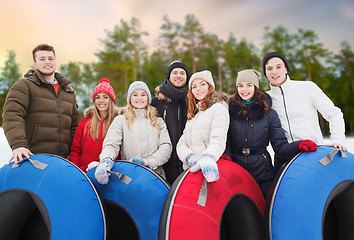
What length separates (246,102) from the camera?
2.53 metres

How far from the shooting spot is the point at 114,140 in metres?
2.59

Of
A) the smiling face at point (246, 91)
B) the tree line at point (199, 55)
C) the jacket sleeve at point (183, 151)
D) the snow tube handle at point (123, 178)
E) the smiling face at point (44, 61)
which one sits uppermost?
the tree line at point (199, 55)

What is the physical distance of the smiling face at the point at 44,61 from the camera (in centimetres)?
295

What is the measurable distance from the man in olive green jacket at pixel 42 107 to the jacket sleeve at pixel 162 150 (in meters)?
1.13

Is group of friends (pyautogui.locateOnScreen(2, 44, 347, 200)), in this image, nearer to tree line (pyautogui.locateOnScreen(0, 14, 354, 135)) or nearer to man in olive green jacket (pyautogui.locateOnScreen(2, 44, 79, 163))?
man in olive green jacket (pyautogui.locateOnScreen(2, 44, 79, 163))

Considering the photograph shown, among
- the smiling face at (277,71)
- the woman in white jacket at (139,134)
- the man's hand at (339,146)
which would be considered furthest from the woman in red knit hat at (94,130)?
the man's hand at (339,146)

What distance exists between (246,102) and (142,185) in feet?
4.12

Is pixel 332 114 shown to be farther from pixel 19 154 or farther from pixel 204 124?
pixel 19 154

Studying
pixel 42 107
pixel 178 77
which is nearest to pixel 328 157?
pixel 178 77

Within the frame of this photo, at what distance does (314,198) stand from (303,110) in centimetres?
107

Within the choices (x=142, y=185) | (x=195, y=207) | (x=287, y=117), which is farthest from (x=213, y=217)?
(x=287, y=117)

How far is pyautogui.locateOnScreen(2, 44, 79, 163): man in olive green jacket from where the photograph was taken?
2.68 m

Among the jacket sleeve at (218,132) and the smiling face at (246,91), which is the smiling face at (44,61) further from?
the smiling face at (246,91)

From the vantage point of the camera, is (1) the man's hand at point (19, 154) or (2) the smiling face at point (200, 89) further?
(2) the smiling face at point (200, 89)
